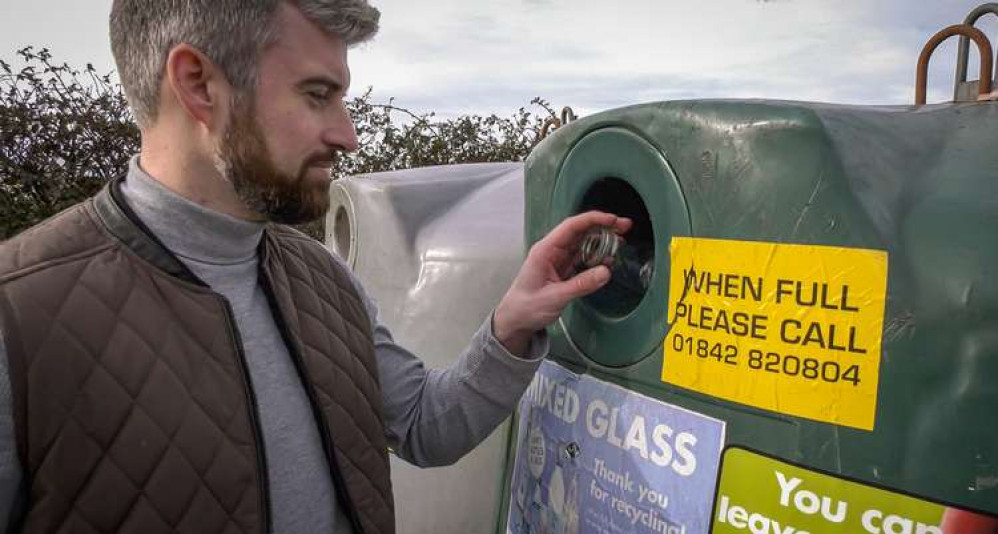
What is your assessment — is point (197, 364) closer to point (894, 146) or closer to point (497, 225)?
point (894, 146)

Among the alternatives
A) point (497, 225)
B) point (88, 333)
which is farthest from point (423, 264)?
point (88, 333)

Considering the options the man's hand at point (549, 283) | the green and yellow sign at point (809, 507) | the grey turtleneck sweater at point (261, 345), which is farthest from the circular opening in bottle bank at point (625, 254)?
the grey turtleneck sweater at point (261, 345)

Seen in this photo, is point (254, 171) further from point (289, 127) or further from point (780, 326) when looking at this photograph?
point (780, 326)

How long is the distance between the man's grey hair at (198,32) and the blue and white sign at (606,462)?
0.85 meters

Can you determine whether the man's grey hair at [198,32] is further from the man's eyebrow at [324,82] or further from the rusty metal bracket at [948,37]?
the rusty metal bracket at [948,37]

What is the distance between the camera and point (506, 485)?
1.94 metres

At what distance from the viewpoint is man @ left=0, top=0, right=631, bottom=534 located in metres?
1.18

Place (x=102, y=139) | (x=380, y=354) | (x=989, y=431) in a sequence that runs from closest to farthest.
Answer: (x=989, y=431) → (x=380, y=354) → (x=102, y=139)

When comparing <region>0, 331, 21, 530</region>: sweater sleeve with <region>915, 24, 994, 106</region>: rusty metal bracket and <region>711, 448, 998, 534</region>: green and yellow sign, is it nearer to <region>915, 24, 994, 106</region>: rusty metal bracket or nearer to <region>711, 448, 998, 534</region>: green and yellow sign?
<region>711, 448, 998, 534</region>: green and yellow sign

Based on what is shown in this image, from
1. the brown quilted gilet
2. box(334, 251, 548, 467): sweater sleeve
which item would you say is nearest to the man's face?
the brown quilted gilet

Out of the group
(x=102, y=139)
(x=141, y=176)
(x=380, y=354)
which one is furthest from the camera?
(x=102, y=139)

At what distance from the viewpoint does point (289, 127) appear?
1419 millimetres

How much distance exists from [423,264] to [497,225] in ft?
1.02

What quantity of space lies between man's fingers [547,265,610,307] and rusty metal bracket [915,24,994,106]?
2.43 feet
